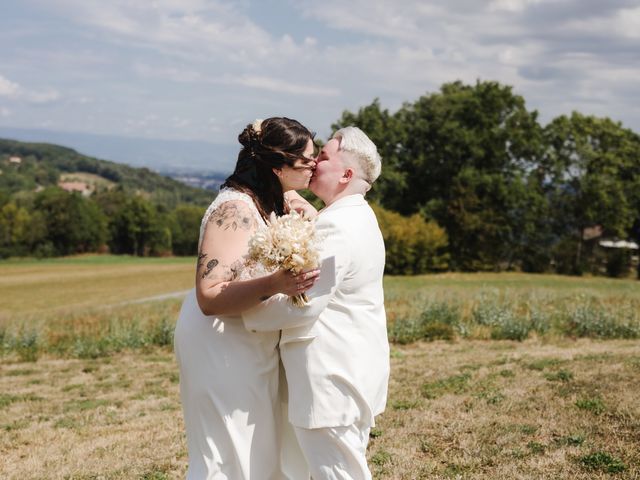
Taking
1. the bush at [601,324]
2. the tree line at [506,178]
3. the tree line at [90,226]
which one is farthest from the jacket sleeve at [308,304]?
the tree line at [90,226]

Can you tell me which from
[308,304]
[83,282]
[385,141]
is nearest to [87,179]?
[83,282]

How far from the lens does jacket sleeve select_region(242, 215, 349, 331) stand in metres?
3.20

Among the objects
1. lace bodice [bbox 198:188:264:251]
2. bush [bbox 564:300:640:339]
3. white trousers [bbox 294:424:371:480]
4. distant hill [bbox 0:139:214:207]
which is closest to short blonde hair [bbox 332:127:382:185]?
lace bodice [bbox 198:188:264:251]

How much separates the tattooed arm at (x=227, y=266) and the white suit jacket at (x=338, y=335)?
112 millimetres

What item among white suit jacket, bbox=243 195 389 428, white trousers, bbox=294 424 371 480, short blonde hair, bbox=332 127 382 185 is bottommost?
white trousers, bbox=294 424 371 480

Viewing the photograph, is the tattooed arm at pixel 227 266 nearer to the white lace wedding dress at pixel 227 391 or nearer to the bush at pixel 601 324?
the white lace wedding dress at pixel 227 391

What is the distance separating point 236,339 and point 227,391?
0.32 meters

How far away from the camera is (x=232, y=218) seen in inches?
138

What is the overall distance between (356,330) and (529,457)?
3381 mm

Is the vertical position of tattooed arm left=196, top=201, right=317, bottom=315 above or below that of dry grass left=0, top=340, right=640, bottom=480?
above

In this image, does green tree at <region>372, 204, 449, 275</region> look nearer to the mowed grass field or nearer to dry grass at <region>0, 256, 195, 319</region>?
dry grass at <region>0, 256, 195, 319</region>

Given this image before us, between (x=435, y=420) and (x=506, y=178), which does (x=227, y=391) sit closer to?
(x=435, y=420)

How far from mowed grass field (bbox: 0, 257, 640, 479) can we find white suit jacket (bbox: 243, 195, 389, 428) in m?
2.64

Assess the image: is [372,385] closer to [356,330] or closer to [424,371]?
[356,330]
